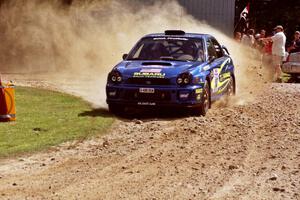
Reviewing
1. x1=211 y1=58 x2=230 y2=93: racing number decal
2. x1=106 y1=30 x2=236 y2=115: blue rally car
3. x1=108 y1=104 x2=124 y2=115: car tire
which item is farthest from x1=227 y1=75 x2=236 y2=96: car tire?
x1=108 y1=104 x2=124 y2=115: car tire

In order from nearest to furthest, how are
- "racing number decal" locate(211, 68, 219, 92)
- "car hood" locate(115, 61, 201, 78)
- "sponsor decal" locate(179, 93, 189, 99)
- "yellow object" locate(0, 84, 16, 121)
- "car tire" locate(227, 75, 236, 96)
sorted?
"yellow object" locate(0, 84, 16, 121)
"sponsor decal" locate(179, 93, 189, 99)
"car hood" locate(115, 61, 201, 78)
"racing number decal" locate(211, 68, 219, 92)
"car tire" locate(227, 75, 236, 96)

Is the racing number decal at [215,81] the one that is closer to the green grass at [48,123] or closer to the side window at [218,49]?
the side window at [218,49]

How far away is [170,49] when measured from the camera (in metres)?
11.8

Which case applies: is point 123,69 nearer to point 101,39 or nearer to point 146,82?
point 146,82

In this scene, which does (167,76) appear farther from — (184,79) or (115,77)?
(115,77)

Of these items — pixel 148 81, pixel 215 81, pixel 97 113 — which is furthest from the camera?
pixel 215 81

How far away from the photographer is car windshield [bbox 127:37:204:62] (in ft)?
38.2

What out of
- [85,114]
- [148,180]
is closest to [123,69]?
[85,114]

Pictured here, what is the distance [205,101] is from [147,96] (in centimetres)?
115

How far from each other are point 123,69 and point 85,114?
108 centimetres

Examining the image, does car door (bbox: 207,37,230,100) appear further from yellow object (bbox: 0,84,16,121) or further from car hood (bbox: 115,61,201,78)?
yellow object (bbox: 0,84,16,121)

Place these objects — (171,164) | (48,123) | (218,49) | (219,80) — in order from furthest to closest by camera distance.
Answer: (218,49), (219,80), (48,123), (171,164)

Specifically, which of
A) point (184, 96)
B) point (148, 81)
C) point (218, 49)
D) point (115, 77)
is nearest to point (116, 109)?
point (115, 77)

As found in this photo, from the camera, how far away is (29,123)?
9820 mm
